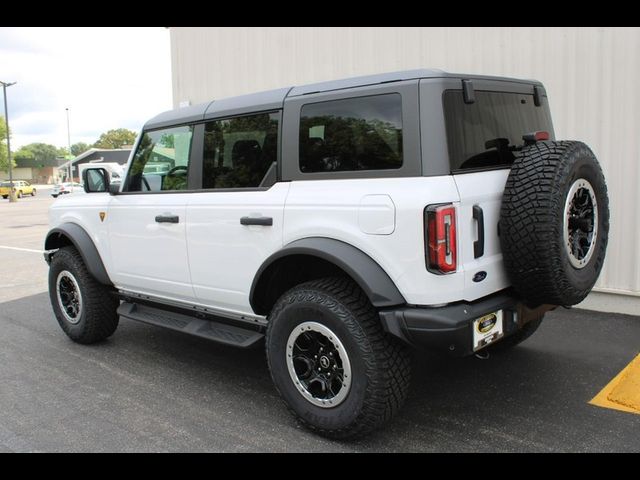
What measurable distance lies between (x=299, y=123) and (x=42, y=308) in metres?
4.78

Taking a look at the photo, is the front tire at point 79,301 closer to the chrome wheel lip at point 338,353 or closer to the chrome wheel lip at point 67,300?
the chrome wheel lip at point 67,300

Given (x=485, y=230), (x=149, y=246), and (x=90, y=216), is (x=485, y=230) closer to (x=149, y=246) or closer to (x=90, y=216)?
(x=149, y=246)

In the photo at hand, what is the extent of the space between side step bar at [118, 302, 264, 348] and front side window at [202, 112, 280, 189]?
989 millimetres

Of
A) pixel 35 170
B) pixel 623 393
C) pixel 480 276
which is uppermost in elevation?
pixel 35 170

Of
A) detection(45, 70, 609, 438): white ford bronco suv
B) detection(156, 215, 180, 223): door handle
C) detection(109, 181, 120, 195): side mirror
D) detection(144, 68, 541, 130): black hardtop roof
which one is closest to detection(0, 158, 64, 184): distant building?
detection(109, 181, 120, 195): side mirror

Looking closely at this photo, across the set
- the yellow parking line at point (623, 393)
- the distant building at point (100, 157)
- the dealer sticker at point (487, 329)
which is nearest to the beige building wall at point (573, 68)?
the yellow parking line at point (623, 393)

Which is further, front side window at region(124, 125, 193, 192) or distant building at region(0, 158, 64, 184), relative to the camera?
distant building at region(0, 158, 64, 184)

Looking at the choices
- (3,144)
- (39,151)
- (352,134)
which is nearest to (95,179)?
(352,134)

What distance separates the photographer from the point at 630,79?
5.37m

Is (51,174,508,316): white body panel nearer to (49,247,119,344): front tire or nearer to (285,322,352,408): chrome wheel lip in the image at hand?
(49,247,119,344): front tire

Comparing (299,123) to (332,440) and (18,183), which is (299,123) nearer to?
(332,440)

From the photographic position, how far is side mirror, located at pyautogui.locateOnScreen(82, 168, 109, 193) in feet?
15.8

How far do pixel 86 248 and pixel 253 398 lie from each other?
2.09 metres

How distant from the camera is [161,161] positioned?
447 centimetres
